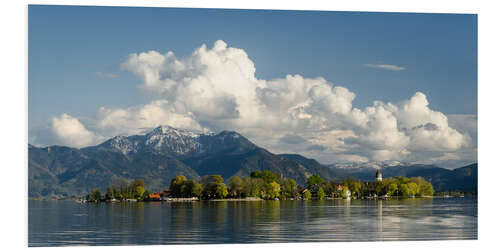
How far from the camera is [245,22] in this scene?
33125mm

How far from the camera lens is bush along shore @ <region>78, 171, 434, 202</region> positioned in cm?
8838

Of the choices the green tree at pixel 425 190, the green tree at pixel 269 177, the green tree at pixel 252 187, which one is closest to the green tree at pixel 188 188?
the green tree at pixel 252 187

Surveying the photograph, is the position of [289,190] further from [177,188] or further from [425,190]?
[425,190]

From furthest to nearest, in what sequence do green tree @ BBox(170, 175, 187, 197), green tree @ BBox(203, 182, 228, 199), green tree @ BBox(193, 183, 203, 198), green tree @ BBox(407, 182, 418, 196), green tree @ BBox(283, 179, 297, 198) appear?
green tree @ BBox(407, 182, 418, 196) < green tree @ BBox(283, 179, 297, 198) < green tree @ BBox(170, 175, 187, 197) < green tree @ BBox(203, 182, 228, 199) < green tree @ BBox(193, 183, 203, 198)

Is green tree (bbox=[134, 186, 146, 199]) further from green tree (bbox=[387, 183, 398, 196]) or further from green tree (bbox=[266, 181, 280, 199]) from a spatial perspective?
green tree (bbox=[387, 183, 398, 196])

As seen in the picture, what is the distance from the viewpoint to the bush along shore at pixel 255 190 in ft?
290

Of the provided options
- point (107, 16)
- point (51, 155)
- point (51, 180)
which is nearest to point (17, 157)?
point (107, 16)

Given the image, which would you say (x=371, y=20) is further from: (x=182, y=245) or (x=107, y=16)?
(x=182, y=245)

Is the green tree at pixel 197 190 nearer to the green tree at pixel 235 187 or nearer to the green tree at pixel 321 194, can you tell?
the green tree at pixel 235 187

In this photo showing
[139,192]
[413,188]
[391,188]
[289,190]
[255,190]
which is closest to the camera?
[255,190]

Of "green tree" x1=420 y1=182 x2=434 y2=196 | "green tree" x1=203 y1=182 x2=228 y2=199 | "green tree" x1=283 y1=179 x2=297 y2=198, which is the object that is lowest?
"green tree" x1=420 y1=182 x2=434 y2=196

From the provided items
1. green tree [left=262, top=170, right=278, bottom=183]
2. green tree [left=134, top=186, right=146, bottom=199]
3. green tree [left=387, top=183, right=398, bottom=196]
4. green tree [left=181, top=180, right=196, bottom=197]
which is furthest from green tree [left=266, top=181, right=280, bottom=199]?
green tree [left=387, top=183, right=398, bottom=196]

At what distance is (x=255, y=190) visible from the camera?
92.2 meters

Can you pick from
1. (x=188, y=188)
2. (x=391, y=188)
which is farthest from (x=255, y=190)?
(x=391, y=188)
